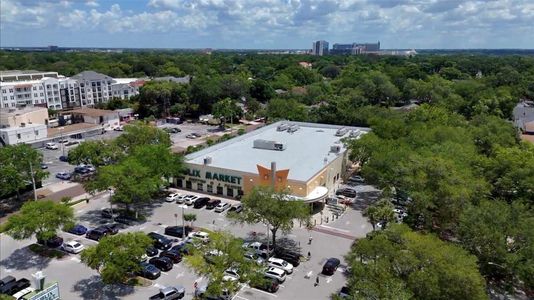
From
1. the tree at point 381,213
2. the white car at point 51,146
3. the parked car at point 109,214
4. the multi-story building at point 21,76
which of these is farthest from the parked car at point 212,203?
the multi-story building at point 21,76

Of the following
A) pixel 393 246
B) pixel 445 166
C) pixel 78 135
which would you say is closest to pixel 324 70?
pixel 78 135

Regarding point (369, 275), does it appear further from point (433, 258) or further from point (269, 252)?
point (269, 252)

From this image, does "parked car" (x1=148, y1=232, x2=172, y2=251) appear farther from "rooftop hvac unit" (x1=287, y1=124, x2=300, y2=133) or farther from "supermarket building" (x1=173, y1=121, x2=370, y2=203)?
"rooftop hvac unit" (x1=287, y1=124, x2=300, y2=133)

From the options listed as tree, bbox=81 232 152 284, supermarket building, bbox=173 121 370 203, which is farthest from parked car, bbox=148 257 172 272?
supermarket building, bbox=173 121 370 203

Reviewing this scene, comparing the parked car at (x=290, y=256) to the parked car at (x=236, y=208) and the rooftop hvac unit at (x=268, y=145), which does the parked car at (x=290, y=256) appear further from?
the rooftop hvac unit at (x=268, y=145)

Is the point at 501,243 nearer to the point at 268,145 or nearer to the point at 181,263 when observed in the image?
the point at 181,263

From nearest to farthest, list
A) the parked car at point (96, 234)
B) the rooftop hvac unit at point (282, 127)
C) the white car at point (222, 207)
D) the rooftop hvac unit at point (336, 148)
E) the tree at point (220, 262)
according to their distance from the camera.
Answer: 1. the tree at point (220, 262)
2. the parked car at point (96, 234)
3. the white car at point (222, 207)
4. the rooftop hvac unit at point (336, 148)
5. the rooftop hvac unit at point (282, 127)
